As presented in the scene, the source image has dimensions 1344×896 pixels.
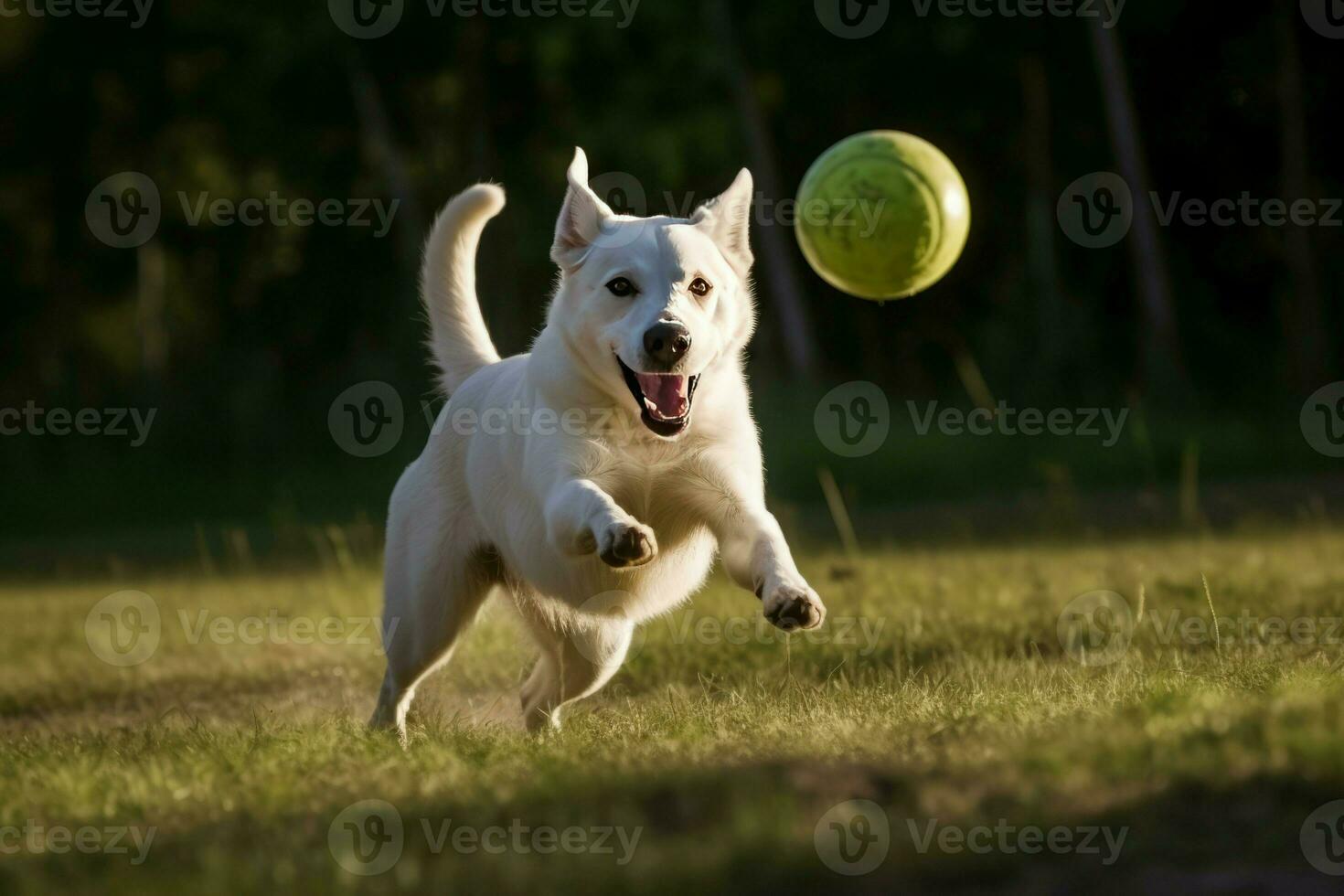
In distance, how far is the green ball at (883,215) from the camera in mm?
6332

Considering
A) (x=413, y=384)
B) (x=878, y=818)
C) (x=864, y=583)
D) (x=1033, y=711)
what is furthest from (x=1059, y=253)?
(x=878, y=818)

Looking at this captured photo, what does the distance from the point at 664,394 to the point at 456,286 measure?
59.2 inches

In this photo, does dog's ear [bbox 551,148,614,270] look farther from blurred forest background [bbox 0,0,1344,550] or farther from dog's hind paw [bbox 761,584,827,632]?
blurred forest background [bbox 0,0,1344,550]

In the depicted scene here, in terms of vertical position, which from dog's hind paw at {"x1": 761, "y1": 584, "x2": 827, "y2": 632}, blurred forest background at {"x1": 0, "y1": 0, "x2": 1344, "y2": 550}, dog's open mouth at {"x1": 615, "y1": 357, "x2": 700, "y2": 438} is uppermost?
dog's open mouth at {"x1": 615, "y1": 357, "x2": 700, "y2": 438}

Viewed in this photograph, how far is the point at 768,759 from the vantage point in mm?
3684

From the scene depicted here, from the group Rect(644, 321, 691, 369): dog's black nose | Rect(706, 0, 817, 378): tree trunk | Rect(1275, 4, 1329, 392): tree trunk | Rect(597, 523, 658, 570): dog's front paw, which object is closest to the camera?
Rect(597, 523, 658, 570): dog's front paw

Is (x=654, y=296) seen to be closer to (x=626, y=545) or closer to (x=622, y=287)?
(x=622, y=287)

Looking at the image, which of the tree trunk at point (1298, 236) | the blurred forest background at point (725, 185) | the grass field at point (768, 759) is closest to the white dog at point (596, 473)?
the grass field at point (768, 759)

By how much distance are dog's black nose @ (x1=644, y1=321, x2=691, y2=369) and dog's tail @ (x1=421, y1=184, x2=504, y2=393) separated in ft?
4.55

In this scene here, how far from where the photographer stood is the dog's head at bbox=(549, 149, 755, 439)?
4.79 meters

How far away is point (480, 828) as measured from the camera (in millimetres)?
3250

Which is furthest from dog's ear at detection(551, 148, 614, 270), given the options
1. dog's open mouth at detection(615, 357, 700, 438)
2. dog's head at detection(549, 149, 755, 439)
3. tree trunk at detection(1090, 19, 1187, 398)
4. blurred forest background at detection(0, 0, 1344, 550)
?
tree trunk at detection(1090, 19, 1187, 398)

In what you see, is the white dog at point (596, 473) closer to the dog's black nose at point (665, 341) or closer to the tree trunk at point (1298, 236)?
the dog's black nose at point (665, 341)

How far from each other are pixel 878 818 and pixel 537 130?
18.3 meters
